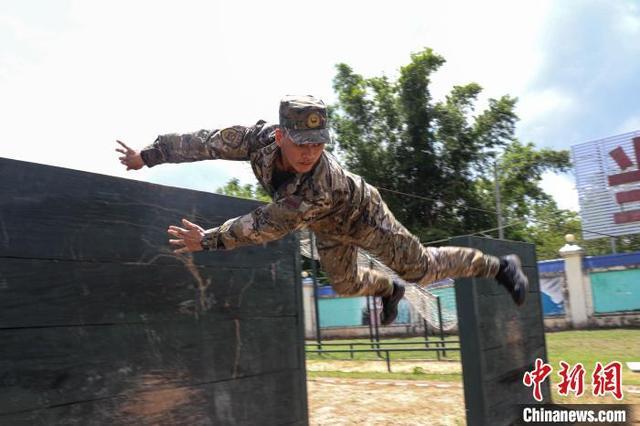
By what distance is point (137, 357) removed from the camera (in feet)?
7.36

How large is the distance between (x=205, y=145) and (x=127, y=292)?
94 cm

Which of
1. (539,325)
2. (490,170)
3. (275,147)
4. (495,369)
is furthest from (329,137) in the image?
(490,170)

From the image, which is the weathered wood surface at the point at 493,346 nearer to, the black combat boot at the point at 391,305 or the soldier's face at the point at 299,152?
the black combat boot at the point at 391,305

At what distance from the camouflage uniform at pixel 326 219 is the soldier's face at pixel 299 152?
0.07m

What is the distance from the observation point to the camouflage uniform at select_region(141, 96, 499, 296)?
2.49 m

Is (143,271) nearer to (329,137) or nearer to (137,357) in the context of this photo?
(137,357)

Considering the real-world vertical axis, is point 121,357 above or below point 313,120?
below

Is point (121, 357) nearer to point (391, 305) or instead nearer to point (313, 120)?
point (313, 120)

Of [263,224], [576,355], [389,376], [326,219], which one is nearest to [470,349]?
[326,219]

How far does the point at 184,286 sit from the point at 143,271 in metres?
0.24

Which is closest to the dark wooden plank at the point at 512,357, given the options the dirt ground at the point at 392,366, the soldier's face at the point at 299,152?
the soldier's face at the point at 299,152

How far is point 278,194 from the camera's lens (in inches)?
104

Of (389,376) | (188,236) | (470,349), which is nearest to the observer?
(188,236)

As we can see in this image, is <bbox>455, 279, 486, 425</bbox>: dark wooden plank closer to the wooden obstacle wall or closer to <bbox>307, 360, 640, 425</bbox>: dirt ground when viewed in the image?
<bbox>307, 360, 640, 425</bbox>: dirt ground
